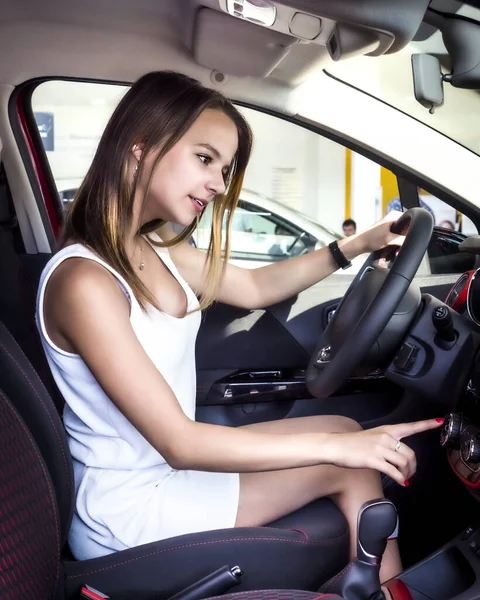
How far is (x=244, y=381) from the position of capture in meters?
1.96

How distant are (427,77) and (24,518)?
37.0 inches

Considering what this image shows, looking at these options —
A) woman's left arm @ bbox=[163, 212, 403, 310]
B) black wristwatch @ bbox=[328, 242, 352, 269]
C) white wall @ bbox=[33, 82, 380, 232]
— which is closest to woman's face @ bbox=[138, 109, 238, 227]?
woman's left arm @ bbox=[163, 212, 403, 310]

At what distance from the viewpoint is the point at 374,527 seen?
1.07 meters

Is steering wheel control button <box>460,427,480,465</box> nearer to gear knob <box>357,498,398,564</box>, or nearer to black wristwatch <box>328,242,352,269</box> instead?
gear knob <box>357,498,398,564</box>

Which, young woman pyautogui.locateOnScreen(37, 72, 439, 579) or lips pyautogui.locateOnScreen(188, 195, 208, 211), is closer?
young woman pyautogui.locateOnScreen(37, 72, 439, 579)

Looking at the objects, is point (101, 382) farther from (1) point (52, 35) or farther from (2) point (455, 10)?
(1) point (52, 35)

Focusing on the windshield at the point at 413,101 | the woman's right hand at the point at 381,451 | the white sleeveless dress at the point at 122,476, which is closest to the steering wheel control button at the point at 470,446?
the woman's right hand at the point at 381,451

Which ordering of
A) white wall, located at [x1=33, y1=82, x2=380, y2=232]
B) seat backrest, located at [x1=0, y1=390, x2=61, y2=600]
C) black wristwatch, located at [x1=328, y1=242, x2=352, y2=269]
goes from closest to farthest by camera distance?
seat backrest, located at [x1=0, y1=390, x2=61, y2=600] → black wristwatch, located at [x1=328, y1=242, x2=352, y2=269] → white wall, located at [x1=33, y1=82, x2=380, y2=232]

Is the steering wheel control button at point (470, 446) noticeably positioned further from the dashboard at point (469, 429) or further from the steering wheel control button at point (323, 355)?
the steering wheel control button at point (323, 355)

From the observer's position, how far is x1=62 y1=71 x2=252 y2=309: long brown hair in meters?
1.24

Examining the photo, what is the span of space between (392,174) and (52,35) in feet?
2.70

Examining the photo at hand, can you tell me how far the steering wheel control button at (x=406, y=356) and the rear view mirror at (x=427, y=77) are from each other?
443 millimetres

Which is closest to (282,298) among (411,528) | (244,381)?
(244,381)

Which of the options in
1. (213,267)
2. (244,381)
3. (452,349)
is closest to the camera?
(452,349)
